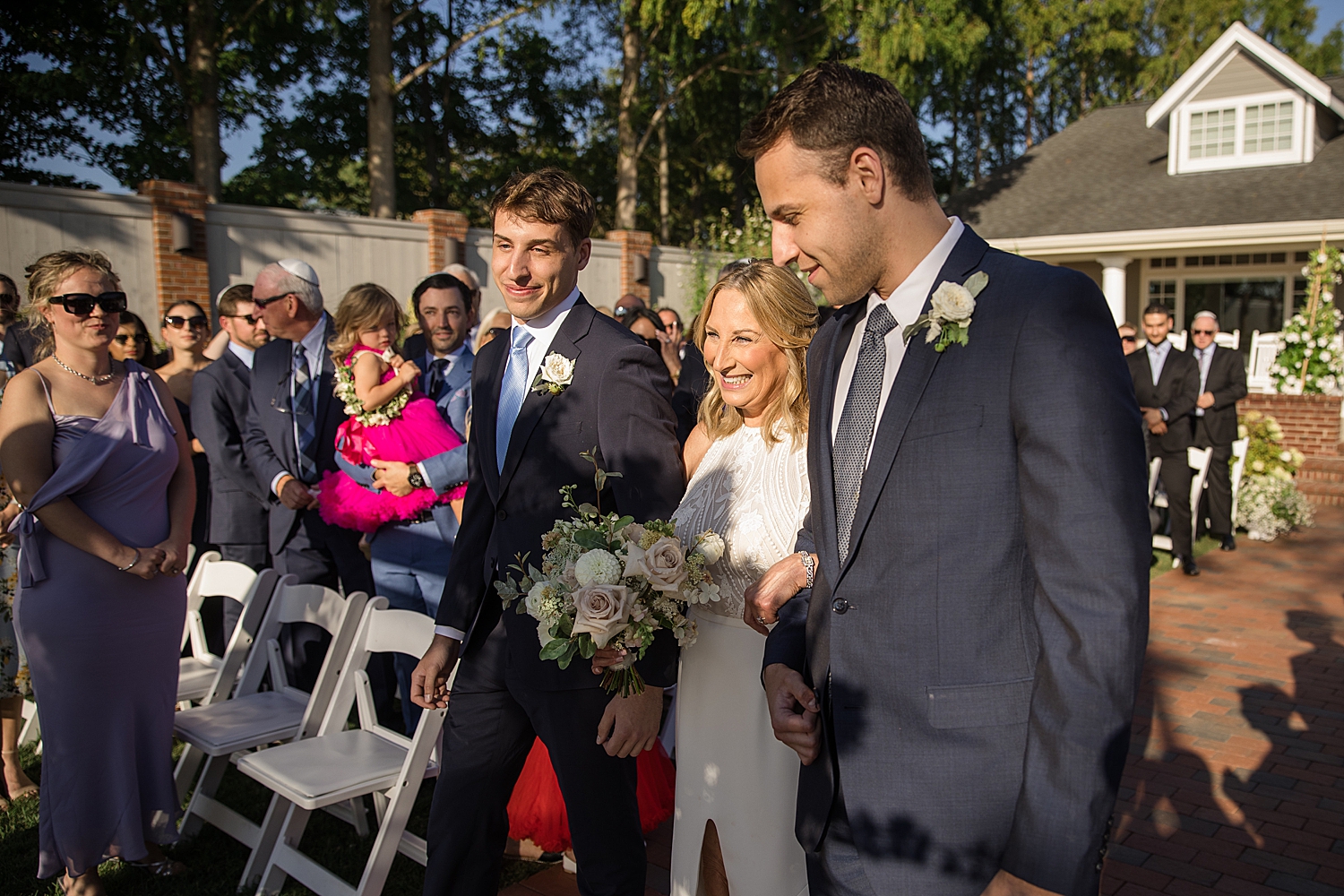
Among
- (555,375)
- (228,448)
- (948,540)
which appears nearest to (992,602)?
(948,540)

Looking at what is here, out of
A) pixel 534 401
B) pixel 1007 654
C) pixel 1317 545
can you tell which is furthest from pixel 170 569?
pixel 1317 545

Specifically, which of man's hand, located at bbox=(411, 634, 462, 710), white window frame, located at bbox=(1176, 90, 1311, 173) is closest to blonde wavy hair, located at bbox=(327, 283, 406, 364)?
man's hand, located at bbox=(411, 634, 462, 710)

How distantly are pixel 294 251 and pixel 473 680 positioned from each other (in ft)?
43.8

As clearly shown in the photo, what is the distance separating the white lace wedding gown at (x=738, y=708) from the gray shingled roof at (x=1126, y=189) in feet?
58.7

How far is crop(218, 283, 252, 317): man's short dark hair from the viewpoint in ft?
20.1

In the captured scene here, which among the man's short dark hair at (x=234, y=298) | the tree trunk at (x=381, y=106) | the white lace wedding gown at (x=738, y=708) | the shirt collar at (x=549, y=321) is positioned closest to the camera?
the white lace wedding gown at (x=738, y=708)

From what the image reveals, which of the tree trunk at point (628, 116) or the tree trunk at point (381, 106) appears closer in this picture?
the tree trunk at point (381, 106)

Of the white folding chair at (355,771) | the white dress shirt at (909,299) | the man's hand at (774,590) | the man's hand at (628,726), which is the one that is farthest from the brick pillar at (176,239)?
the white dress shirt at (909,299)

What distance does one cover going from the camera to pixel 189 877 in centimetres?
385

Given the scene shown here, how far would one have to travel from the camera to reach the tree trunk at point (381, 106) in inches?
818

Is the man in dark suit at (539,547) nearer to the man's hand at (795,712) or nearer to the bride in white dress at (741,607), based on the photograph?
the bride in white dress at (741,607)

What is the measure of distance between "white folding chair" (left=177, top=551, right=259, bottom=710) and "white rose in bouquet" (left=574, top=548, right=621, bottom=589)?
9.81 feet

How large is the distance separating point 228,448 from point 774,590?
4.17m

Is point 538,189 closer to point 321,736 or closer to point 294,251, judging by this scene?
point 321,736
